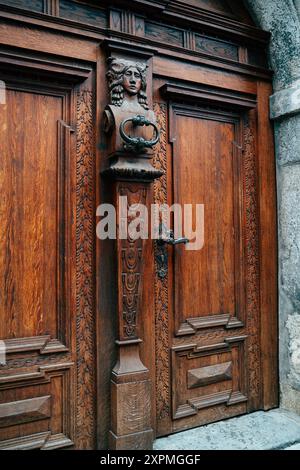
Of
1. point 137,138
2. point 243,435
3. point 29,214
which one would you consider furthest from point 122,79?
point 243,435

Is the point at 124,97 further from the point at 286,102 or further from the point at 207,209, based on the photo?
the point at 286,102

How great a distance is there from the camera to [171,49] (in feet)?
7.02

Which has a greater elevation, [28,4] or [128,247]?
[28,4]

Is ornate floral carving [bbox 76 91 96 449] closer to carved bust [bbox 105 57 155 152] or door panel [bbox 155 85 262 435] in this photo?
carved bust [bbox 105 57 155 152]

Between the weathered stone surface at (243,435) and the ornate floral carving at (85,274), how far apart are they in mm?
392

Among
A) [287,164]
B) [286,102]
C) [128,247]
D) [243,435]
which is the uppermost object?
[286,102]

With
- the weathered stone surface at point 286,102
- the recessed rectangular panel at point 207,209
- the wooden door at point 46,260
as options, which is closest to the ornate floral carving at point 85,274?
the wooden door at point 46,260

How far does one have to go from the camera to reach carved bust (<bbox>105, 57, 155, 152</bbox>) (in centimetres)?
188

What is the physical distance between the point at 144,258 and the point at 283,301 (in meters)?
0.99

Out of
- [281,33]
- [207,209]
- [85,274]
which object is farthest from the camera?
[281,33]

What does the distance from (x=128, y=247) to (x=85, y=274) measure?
0.24 meters

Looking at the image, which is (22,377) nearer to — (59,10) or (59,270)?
(59,270)

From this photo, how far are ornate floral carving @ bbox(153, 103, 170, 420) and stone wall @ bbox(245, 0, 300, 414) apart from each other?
78 centimetres

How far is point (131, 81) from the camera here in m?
1.93
